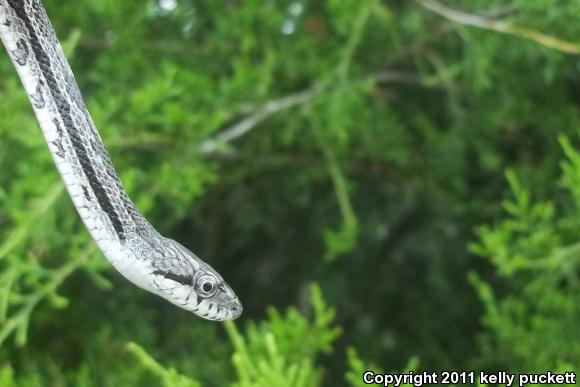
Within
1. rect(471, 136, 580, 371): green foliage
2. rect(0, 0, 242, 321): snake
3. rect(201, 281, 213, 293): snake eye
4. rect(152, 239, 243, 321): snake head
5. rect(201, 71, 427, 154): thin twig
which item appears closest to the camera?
rect(0, 0, 242, 321): snake

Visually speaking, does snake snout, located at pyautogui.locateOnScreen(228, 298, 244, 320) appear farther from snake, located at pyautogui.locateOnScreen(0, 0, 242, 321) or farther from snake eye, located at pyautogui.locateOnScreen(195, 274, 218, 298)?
snake, located at pyautogui.locateOnScreen(0, 0, 242, 321)

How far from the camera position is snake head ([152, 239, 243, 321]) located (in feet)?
4.86

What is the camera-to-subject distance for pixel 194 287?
157cm

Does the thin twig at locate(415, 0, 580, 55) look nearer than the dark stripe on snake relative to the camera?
No

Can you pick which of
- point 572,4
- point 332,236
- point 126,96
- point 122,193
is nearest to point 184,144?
point 126,96

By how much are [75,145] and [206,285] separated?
42 cm

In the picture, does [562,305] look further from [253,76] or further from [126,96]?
[126,96]

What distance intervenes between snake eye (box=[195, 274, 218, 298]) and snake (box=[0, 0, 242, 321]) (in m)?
0.13

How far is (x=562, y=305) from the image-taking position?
2.34 m

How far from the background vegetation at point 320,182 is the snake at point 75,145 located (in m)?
0.54

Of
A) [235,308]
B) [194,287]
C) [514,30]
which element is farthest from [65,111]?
[514,30]

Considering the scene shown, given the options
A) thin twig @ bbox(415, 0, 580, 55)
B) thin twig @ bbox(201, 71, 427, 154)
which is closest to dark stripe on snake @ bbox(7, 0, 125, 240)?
thin twig @ bbox(201, 71, 427, 154)

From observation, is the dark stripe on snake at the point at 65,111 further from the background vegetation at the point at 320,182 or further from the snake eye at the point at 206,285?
the background vegetation at the point at 320,182

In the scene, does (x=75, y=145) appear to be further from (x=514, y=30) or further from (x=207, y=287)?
(x=514, y=30)
